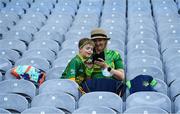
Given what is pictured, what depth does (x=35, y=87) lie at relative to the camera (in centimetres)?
481

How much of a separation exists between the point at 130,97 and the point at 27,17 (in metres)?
4.04

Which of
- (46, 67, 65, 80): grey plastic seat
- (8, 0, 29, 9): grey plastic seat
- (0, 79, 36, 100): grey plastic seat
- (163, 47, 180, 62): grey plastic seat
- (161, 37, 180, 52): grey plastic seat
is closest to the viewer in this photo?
(0, 79, 36, 100): grey plastic seat

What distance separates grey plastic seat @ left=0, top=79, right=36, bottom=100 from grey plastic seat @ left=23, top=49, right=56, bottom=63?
45.1 inches

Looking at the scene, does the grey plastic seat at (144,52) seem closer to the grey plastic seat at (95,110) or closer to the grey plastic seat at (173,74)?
the grey plastic seat at (173,74)

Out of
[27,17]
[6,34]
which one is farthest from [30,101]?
[27,17]

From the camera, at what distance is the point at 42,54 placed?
5949 millimetres

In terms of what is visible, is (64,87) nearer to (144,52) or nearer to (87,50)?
(87,50)

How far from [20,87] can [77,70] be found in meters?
0.66

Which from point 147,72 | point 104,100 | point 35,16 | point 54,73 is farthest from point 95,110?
point 35,16

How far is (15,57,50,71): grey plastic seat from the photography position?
5551mm

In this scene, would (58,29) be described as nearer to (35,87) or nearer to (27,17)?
(27,17)

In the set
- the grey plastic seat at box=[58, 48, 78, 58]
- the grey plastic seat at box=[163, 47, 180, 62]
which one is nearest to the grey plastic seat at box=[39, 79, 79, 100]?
the grey plastic seat at box=[58, 48, 78, 58]

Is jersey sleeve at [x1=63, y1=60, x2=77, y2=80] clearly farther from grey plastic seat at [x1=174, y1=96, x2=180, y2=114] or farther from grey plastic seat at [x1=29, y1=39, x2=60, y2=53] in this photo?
grey plastic seat at [x1=29, y1=39, x2=60, y2=53]

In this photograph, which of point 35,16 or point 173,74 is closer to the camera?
point 173,74
